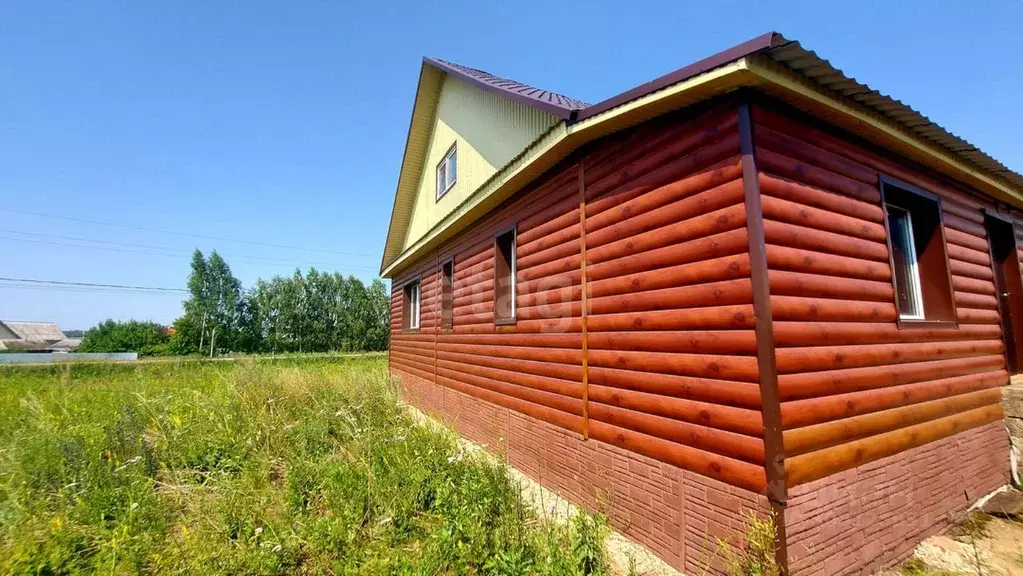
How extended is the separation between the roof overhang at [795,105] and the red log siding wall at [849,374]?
195 millimetres

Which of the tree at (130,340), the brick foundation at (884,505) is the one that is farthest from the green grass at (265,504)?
the tree at (130,340)

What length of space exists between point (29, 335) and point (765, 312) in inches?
4236

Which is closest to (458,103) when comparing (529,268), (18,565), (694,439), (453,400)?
(529,268)

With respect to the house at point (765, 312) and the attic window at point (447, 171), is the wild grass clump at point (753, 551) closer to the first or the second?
the house at point (765, 312)

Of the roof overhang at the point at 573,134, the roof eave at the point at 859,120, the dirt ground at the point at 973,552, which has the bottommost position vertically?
the dirt ground at the point at 973,552

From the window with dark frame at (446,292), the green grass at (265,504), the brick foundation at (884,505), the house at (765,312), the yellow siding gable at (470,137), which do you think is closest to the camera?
the brick foundation at (884,505)

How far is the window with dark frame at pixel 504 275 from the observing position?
6.19 m

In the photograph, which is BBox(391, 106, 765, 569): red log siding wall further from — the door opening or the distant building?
the distant building

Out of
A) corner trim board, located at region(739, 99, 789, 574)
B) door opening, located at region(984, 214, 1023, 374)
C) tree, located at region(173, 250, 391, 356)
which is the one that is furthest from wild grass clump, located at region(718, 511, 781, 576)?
tree, located at region(173, 250, 391, 356)

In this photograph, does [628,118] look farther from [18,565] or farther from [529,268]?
[18,565]

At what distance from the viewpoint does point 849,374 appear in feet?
10.2

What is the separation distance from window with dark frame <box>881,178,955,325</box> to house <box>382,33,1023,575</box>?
0.07ft

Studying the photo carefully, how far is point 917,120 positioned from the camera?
352 centimetres

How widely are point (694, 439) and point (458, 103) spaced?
7.59m
